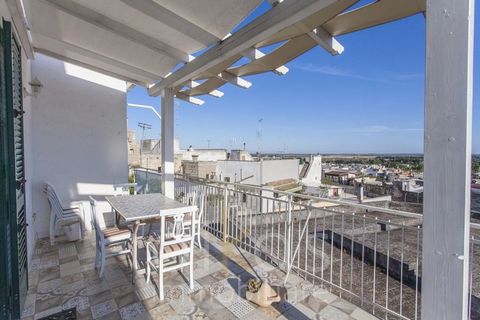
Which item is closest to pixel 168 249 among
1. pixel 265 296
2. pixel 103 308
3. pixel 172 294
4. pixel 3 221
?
pixel 172 294

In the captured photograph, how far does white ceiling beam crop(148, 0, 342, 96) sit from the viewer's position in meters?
1.71

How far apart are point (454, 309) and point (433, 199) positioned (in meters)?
0.46

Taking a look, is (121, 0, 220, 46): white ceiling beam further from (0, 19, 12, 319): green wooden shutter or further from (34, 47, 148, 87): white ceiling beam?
(34, 47, 148, 87): white ceiling beam

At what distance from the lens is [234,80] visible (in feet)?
10.7

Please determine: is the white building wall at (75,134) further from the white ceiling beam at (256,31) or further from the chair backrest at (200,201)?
the white ceiling beam at (256,31)

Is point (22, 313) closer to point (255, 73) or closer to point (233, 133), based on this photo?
point (255, 73)

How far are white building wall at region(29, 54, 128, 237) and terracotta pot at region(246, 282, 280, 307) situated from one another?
3777mm

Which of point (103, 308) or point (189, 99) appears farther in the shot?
point (189, 99)

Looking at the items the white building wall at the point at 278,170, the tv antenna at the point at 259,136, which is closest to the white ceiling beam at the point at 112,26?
the white building wall at the point at 278,170

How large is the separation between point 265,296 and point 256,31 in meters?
2.41

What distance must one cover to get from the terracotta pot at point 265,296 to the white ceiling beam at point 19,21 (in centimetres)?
340

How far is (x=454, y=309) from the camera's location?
103 centimetres

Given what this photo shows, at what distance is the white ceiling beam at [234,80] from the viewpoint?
127 inches

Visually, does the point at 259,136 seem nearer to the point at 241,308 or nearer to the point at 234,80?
the point at 234,80
